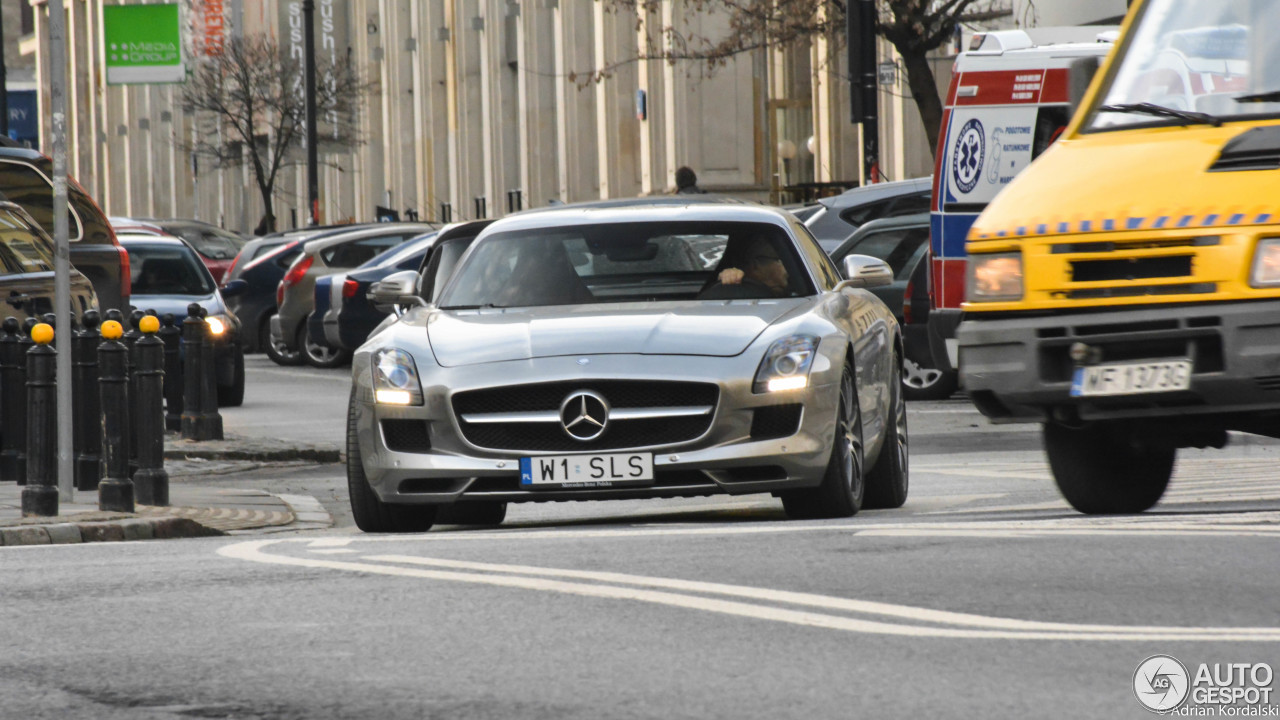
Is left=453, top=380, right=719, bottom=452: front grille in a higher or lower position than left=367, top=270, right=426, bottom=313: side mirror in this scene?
lower

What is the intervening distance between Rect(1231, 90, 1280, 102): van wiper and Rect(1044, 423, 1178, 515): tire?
130 centimetres

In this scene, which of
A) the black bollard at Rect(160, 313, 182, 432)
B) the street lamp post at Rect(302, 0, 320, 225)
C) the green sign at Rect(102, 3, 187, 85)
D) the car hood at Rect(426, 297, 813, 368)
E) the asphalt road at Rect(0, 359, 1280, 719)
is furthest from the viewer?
the green sign at Rect(102, 3, 187, 85)

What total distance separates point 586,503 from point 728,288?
2.42 meters

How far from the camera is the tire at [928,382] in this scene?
20303 mm

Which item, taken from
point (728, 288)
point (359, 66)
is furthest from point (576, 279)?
point (359, 66)

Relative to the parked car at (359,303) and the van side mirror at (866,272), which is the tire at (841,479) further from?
the parked car at (359,303)

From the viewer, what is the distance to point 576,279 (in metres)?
11.1

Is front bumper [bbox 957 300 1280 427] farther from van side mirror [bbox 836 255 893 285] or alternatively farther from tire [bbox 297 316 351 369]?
tire [bbox 297 316 351 369]

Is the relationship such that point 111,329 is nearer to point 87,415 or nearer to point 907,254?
point 87,415

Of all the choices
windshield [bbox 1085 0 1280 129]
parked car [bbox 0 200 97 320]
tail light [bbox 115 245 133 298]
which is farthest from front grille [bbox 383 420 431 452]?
tail light [bbox 115 245 133 298]

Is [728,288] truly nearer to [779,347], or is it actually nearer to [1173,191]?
[779,347]

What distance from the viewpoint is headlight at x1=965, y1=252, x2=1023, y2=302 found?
875cm

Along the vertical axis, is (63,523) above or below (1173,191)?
below

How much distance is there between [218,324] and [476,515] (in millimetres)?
10864
